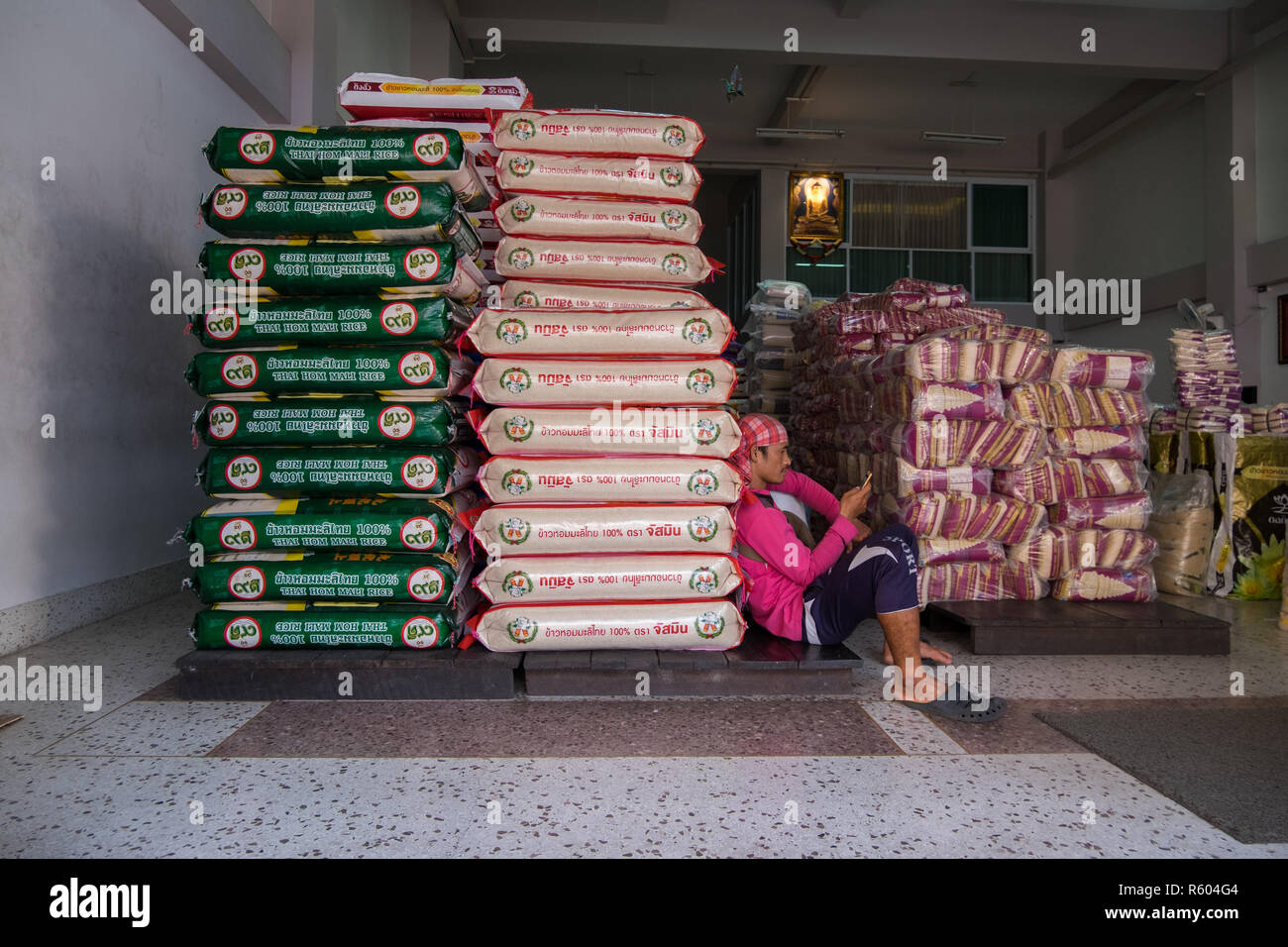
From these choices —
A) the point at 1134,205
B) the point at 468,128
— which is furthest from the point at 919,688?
the point at 1134,205

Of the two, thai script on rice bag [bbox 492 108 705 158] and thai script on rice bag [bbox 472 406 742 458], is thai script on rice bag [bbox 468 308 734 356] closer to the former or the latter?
thai script on rice bag [bbox 472 406 742 458]

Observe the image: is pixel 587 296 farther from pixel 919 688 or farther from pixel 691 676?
pixel 919 688

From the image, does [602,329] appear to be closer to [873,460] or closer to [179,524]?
[873,460]

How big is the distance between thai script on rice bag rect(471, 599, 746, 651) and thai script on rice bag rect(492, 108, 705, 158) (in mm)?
1495

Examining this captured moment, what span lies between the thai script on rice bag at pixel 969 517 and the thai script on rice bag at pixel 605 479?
1.24m

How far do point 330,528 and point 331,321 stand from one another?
636 millimetres

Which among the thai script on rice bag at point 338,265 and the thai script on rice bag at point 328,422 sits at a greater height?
the thai script on rice bag at point 338,265

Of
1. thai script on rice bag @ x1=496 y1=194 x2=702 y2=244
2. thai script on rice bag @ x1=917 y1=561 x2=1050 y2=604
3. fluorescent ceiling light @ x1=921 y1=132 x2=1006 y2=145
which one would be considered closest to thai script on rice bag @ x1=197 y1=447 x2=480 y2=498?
thai script on rice bag @ x1=496 y1=194 x2=702 y2=244

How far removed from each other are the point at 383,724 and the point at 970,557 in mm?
2405

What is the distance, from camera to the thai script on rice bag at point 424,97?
304 cm

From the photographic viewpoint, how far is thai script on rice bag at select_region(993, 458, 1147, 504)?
3.47 meters

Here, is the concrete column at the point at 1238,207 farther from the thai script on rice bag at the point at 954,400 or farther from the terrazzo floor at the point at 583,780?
the terrazzo floor at the point at 583,780

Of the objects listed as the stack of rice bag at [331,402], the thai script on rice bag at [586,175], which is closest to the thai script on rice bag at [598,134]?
the thai script on rice bag at [586,175]
